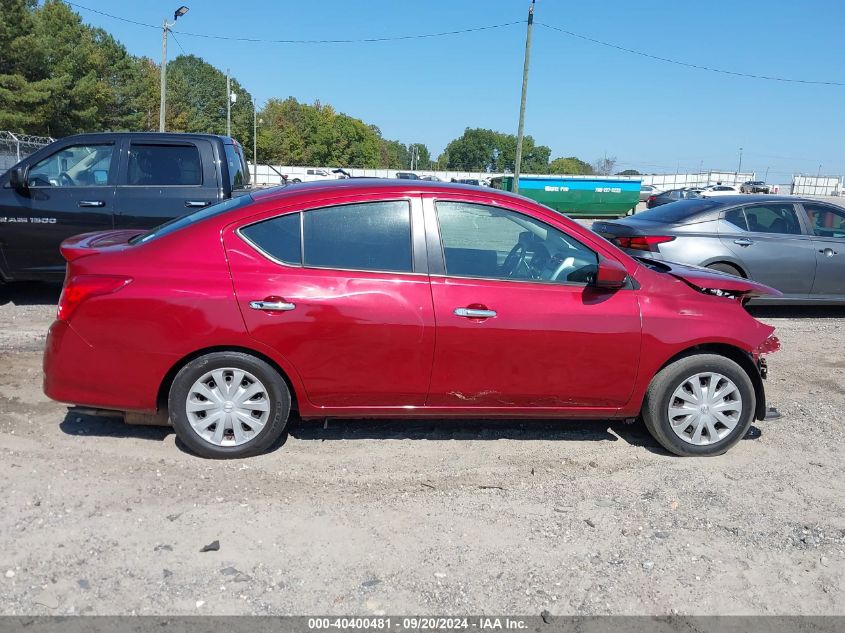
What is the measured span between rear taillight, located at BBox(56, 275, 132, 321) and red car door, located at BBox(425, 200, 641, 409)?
1844 mm

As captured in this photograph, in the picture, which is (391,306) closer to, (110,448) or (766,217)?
(110,448)

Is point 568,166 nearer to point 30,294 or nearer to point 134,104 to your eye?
point 134,104

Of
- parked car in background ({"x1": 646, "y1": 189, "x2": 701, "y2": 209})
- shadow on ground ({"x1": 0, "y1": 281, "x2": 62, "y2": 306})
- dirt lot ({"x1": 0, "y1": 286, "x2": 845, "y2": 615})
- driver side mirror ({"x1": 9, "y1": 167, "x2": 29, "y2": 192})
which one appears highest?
parked car in background ({"x1": 646, "y1": 189, "x2": 701, "y2": 209})

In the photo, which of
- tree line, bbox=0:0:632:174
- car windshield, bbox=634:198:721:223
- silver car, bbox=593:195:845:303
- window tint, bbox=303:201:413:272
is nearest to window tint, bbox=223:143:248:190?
window tint, bbox=303:201:413:272

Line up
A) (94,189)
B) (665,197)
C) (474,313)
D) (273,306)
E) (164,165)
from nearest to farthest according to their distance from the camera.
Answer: (273,306) → (474,313) → (94,189) → (164,165) → (665,197)

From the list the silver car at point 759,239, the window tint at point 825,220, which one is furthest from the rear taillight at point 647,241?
the window tint at point 825,220

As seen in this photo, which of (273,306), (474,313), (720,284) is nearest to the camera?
(273,306)

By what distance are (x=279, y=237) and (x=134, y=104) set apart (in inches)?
2683

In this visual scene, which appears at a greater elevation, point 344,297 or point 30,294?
point 344,297

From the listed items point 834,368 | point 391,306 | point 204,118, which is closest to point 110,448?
point 391,306

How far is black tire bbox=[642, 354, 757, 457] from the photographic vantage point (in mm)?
4422

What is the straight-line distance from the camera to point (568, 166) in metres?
142

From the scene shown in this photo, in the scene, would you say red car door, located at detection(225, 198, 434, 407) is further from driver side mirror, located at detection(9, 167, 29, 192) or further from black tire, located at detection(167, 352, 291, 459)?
driver side mirror, located at detection(9, 167, 29, 192)

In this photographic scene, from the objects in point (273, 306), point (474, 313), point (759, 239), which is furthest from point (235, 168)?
point (759, 239)
